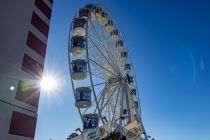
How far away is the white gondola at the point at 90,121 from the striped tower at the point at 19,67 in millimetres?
12902

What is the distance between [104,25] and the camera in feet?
68.5

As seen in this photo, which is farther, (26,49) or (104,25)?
(104,25)

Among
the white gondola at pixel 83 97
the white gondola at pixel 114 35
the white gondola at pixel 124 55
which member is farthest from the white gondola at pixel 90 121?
the white gondola at pixel 114 35

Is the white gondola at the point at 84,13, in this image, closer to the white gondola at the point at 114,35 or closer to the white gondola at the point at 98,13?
the white gondola at the point at 98,13

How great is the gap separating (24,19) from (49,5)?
843 millimetres

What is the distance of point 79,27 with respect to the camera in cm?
1722

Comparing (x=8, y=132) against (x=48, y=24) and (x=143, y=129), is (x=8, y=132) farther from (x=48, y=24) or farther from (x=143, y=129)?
(x=143, y=129)

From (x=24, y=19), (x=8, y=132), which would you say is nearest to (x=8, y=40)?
(x=24, y=19)

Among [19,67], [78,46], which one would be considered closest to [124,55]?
[78,46]

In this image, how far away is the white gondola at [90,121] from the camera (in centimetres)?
1511

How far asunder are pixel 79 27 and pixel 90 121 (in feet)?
22.9

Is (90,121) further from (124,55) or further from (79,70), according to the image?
A: (124,55)

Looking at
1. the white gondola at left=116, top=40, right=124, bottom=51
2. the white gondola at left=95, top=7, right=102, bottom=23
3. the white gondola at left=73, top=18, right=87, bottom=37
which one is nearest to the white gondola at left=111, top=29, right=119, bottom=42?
the white gondola at left=116, top=40, right=124, bottom=51

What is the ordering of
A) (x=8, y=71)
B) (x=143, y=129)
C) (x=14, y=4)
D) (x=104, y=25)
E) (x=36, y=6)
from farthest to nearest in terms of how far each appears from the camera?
(x=104, y=25) < (x=143, y=129) < (x=36, y=6) < (x=14, y=4) < (x=8, y=71)
